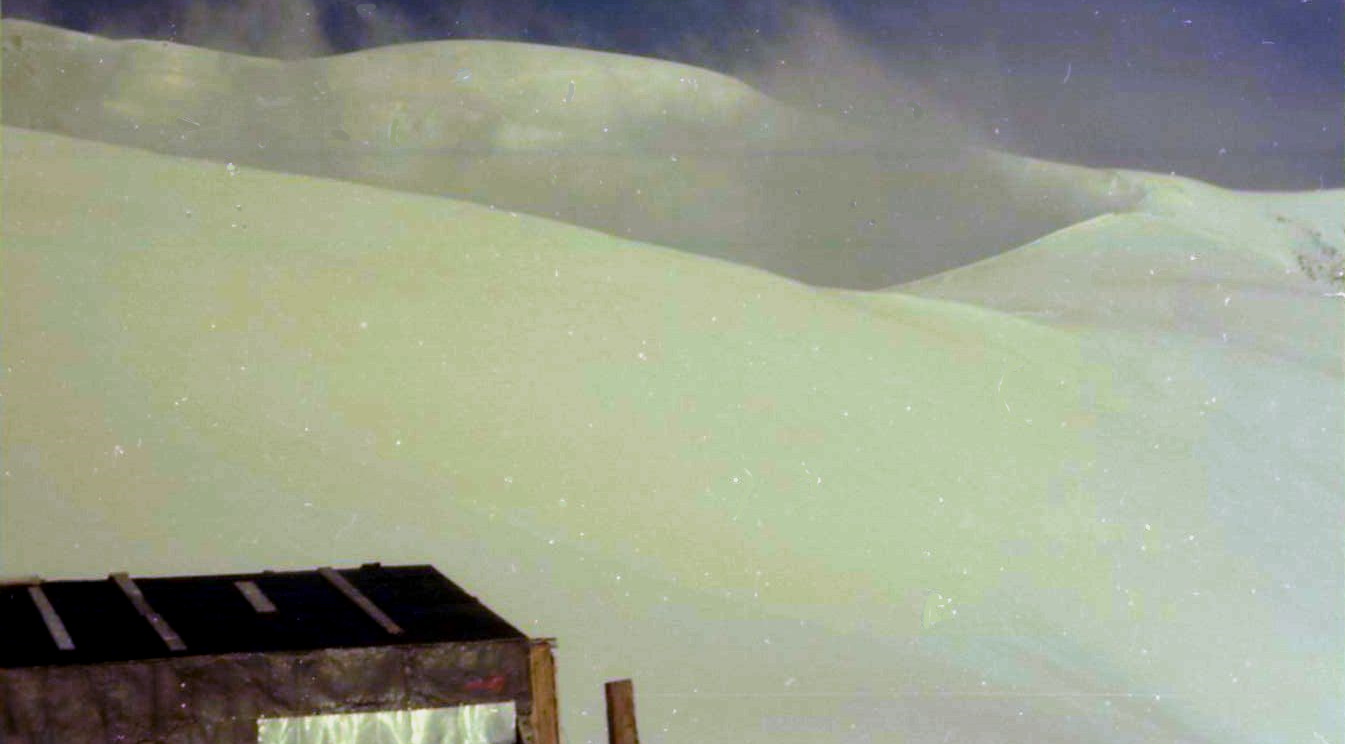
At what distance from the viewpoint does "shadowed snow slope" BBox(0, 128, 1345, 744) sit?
5516mm

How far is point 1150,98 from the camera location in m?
7.10

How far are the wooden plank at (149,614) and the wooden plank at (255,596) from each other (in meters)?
0.19

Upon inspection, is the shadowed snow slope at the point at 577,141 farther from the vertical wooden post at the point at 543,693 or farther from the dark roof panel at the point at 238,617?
the vertical wooden post at the point at 543,693

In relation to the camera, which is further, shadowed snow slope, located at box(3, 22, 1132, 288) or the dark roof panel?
shadowed snow slope, located at box(3, 22, 1132, 288)

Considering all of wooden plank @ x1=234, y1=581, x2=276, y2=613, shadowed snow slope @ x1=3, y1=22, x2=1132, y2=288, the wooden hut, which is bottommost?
the wooden hut

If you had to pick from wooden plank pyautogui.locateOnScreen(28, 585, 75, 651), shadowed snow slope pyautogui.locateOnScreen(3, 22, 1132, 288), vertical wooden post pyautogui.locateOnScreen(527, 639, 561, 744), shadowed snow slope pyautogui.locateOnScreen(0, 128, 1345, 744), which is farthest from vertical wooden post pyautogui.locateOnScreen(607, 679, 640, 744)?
shadowed snow slope pyautogui.locateOnScreen(3, 22, 1132, 288)

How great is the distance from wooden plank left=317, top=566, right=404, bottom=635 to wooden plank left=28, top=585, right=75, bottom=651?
21.5 inches

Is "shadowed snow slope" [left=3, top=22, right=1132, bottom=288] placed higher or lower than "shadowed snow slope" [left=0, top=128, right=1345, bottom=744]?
higher

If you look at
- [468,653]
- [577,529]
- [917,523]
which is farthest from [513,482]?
[468,653]

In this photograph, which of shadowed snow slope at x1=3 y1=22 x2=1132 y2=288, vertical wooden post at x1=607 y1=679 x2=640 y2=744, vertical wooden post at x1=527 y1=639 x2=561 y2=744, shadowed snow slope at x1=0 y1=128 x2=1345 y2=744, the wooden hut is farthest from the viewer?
shadowed snow slope at x1=3 y1=22 x2=1132 y2=288

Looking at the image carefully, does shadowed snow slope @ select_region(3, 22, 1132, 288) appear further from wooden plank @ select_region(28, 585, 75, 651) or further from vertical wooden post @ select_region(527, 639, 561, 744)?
vertical wooden post @ select_region(527, 639, 561, 744)

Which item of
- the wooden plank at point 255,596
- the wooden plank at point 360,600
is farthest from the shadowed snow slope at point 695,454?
the wooden plank at point 255,596

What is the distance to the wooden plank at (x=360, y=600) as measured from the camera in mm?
3160

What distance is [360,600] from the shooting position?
3354 mm
